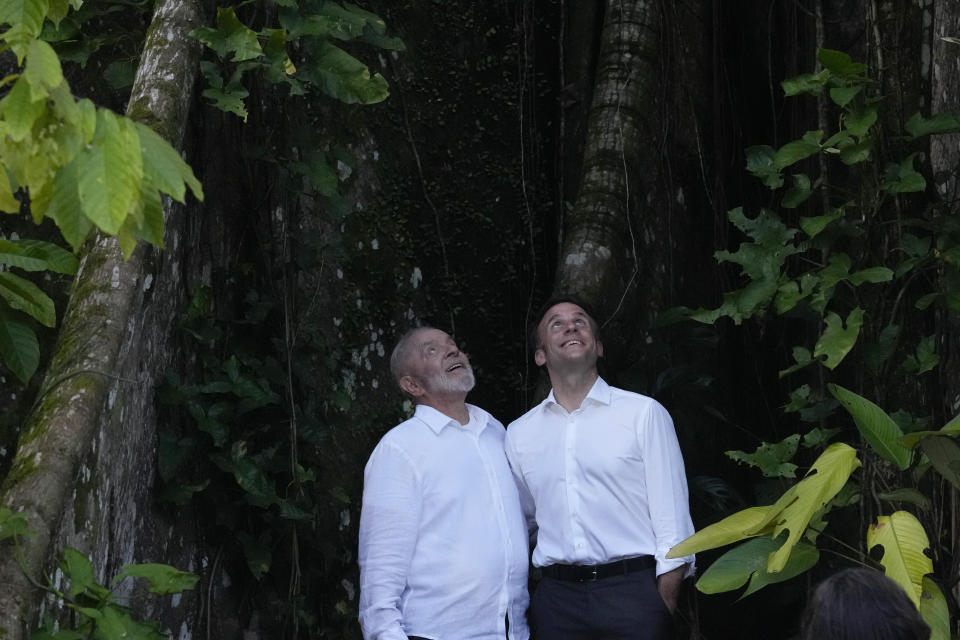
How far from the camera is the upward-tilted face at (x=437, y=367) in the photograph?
3498mm

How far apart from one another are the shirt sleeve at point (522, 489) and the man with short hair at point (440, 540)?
0.25 feet

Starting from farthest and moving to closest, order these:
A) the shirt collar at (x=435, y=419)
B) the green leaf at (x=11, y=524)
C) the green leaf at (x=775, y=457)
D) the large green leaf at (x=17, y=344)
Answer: the green leaf at (x=775, y=457), the shirt collar at (x=435, y=419), the large green leaf at (x=17, y=344), the green leaf at (x=11, y=524)

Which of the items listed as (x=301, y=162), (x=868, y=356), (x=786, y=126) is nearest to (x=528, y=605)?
(x=868, y=356)

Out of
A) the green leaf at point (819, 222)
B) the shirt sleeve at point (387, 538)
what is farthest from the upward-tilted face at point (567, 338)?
the green leaf at point (819, 222)

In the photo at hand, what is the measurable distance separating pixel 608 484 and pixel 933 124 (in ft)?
4.26

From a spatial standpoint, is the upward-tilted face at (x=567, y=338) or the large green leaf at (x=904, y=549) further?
the upward-tilted face at (x=567, y=338)

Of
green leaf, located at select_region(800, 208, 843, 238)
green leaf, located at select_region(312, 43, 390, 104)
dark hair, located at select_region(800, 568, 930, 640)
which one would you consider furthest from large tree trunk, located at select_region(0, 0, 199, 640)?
green leaf, located at select_region(800, 208, 843, 238)

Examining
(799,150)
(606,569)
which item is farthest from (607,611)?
(799,150)

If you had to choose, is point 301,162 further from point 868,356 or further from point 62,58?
point 868,356

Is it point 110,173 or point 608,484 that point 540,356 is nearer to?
point 608,484

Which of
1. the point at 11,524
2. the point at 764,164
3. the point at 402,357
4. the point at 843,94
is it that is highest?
the point at 843,94

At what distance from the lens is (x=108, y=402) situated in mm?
3127

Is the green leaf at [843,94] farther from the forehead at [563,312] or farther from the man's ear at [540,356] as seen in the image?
the man's ear at [540,356]

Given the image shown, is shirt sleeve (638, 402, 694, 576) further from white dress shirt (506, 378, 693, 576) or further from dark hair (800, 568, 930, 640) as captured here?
dark hair (800, 568, 930, 640)
